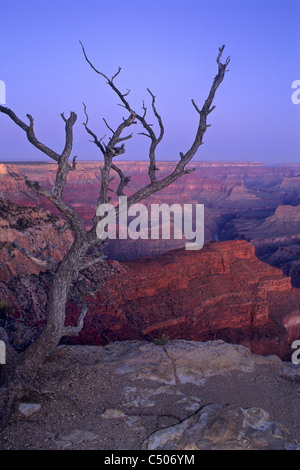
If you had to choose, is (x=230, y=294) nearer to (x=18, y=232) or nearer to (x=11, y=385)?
(x=18, y=232)

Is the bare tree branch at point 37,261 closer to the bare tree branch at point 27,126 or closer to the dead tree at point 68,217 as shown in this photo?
the dead tree at point 68,217

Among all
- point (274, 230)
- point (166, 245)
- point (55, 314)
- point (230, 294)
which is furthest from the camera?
point (274, 230)

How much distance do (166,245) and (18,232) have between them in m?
39.6

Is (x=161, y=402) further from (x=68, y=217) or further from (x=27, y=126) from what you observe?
(x=27, y=126)

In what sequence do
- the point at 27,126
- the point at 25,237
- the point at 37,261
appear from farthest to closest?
the point at 25,237 → the point at 37,261 → the point at 27,126

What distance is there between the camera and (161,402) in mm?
6641

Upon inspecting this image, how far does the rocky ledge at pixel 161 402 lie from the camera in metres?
5.36

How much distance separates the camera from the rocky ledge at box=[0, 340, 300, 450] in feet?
17.6

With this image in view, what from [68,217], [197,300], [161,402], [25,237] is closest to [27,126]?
[68,217]

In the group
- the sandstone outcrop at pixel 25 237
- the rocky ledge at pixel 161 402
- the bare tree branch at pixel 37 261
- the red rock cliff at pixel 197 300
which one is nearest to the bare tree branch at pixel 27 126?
the bare tree branch at pixel 37 261

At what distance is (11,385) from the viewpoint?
6.05 m

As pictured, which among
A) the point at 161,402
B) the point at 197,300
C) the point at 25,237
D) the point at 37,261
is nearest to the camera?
the point at 37,261

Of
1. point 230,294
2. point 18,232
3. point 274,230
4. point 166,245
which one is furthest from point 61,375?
point 274,230

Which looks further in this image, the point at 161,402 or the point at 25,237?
the point at 25,237
